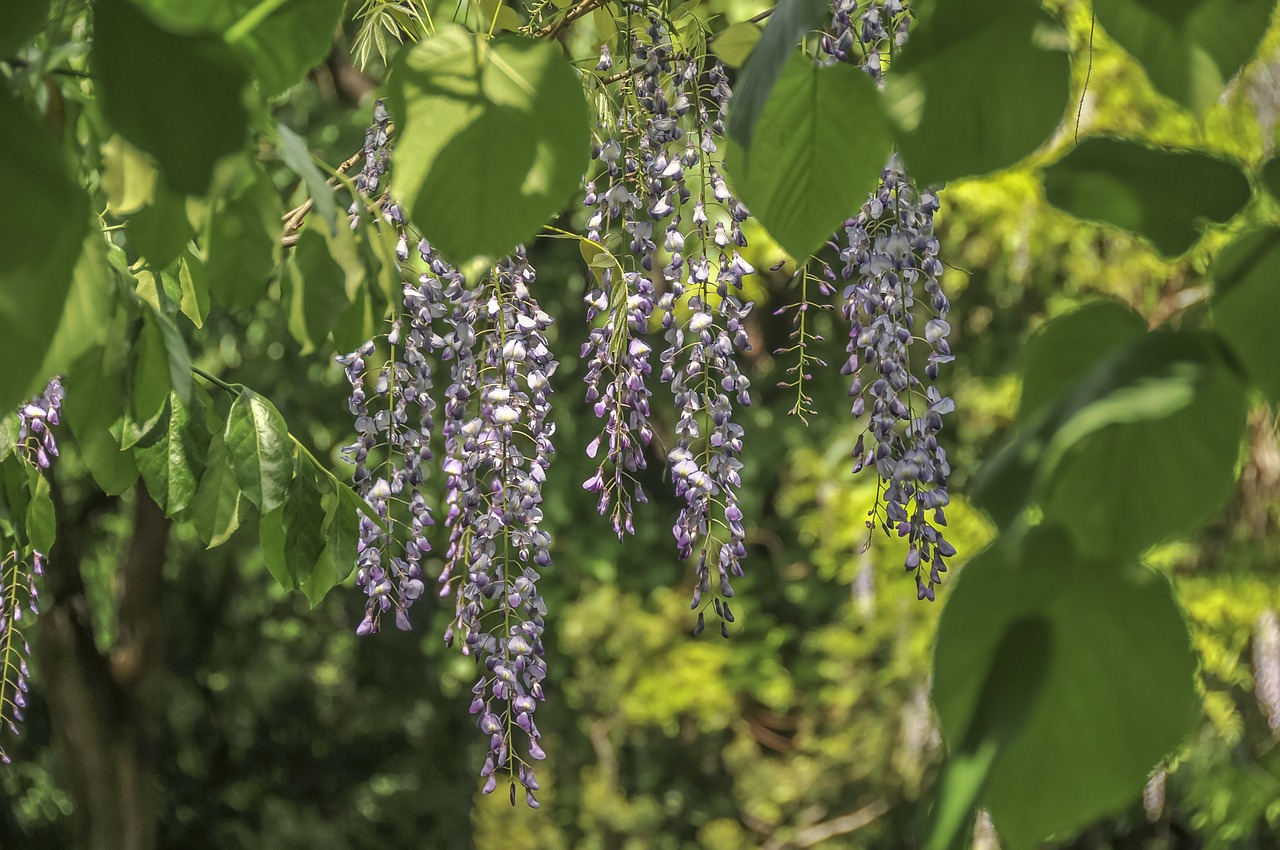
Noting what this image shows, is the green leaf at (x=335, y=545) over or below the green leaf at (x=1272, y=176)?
over

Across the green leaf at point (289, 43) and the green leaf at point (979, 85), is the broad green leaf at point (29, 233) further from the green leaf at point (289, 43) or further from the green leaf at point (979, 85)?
the green leaf at point (979, 85)

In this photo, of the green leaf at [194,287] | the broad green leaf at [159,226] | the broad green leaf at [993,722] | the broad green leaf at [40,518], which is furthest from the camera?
the broad green leaf at [40,518]

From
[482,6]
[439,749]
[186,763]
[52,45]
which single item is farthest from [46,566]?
[52,45]

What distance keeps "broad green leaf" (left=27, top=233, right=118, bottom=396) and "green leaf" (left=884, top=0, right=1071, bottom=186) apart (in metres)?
0.25

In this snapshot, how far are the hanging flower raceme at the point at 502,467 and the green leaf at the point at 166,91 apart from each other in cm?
98

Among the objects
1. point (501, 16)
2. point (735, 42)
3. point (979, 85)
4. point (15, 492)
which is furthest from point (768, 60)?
point (15, 492)

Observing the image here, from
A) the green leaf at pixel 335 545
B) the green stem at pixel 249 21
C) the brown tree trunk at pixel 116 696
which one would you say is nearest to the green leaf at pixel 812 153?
the green stem at pixel 249 21

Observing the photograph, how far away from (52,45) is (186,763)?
6059 millimetres

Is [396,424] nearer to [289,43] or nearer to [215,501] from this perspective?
[215,501]

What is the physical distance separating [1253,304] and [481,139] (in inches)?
9.3

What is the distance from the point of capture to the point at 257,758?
6109 millimetres

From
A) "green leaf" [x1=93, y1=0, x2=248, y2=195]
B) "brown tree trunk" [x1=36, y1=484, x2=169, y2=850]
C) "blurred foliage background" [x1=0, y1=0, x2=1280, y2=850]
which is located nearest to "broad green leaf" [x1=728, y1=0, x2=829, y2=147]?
"green leaf" [x1=93, y1=0, x2=248, y2=195]

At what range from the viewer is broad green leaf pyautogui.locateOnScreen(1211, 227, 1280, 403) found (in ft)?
0.92

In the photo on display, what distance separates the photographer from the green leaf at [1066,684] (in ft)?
0.74
